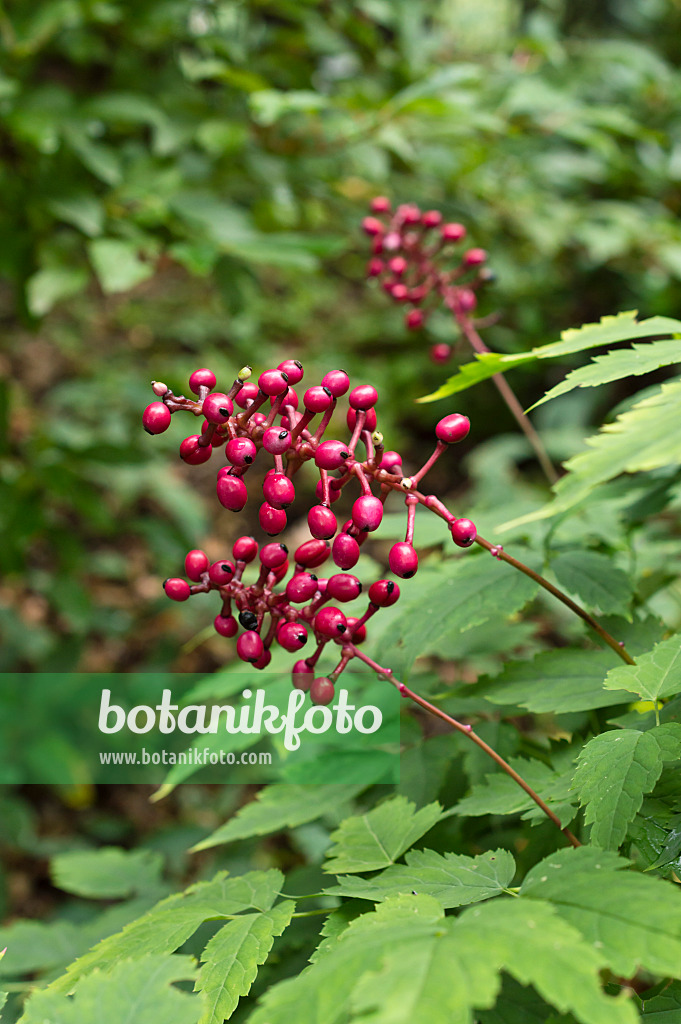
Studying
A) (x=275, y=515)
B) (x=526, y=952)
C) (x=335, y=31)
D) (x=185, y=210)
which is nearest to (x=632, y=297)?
(x=335, y=31)

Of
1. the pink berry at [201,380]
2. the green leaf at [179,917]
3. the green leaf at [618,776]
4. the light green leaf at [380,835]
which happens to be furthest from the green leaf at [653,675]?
the pink berry at [201,380]

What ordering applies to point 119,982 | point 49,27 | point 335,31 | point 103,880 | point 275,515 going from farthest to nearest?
point 335,31 < point 49,27 < point 103,880 < point 275,515 < point 119,982

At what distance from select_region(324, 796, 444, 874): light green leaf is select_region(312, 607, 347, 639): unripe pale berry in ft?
0.89

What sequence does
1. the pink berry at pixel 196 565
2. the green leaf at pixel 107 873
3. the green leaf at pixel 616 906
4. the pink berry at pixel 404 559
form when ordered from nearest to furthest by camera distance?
the green leaf at pixel 616 906 < the pink berry at pixel 404 559 < the pink berry at pixel 196 565 < the green leaf at pixel 107 873

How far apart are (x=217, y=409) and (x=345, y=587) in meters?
0.27

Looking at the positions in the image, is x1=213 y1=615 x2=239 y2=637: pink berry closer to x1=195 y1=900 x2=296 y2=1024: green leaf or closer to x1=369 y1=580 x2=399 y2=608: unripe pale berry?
x1=369 y1=580 x2=399 y2=608: unripe pale berry

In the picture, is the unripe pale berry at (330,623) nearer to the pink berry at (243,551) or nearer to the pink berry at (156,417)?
the pink berry at (243,551)

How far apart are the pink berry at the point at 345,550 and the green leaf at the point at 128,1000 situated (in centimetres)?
45

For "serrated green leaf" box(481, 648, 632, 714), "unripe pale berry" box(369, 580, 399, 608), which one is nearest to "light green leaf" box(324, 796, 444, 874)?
"serrated green leaf" box(481, 648, 632, 714)

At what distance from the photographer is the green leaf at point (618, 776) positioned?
29.0 inches

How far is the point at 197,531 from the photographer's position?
10.5ft

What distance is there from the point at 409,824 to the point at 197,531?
2435 mm

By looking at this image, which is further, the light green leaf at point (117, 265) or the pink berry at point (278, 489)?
the light green leaf at point (117, 265)

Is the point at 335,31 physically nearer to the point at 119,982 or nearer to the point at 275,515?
the point at 275,515
